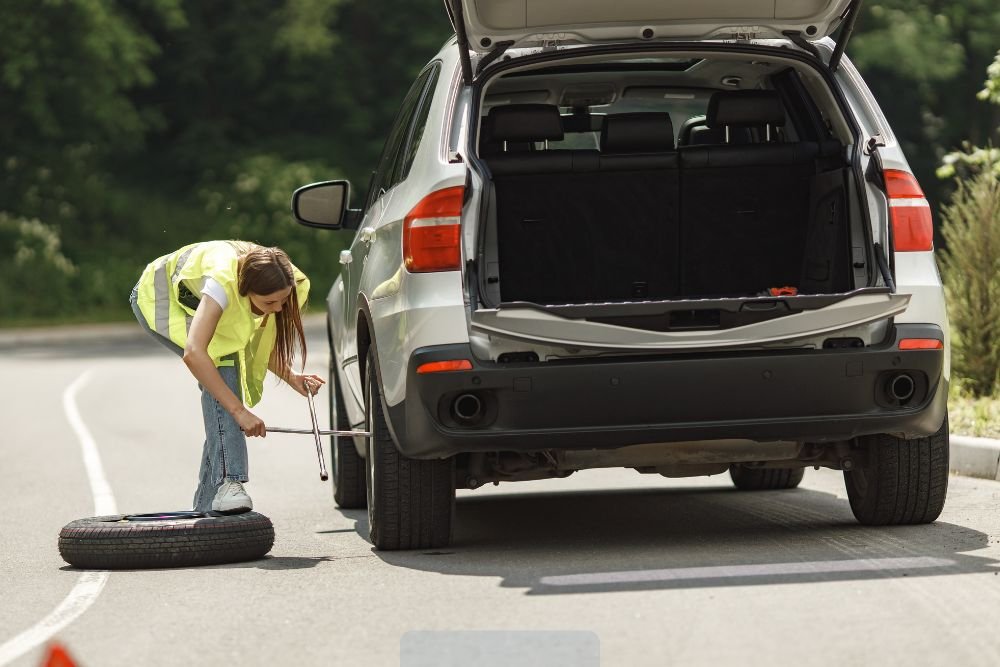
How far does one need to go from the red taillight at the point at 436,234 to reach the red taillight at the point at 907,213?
5.16 feet

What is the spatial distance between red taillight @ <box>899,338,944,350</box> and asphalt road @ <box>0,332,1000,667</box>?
0.74 metres

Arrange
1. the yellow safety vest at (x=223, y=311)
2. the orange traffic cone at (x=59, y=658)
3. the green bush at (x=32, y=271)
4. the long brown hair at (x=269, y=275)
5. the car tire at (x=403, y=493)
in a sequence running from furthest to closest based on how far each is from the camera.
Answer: the green bush at (x=32, y=271), the yellow safety vest at (x=223, y=311), the long brown hair at (x=269, y=275), the car tire at (x=403, y=493), the orange traffic cone at (x=59, y=658)

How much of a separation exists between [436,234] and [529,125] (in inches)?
36.8

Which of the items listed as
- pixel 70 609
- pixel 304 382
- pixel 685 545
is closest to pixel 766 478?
pixel 685 545

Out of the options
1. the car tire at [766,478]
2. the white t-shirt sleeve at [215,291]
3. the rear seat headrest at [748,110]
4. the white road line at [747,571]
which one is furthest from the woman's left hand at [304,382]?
the car tire at [766,478]

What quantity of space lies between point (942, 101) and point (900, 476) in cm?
4072

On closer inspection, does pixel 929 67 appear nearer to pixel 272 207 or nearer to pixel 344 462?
pixel 272 207

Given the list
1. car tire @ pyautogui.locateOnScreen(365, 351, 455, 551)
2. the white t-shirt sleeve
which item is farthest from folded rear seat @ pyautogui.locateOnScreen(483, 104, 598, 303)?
the white t-shirt sleeve

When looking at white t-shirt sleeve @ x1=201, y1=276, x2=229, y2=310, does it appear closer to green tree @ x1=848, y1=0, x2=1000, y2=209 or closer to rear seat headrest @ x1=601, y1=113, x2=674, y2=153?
rear seat headrest @ x1=601, y1=113, x2=674, y2=153

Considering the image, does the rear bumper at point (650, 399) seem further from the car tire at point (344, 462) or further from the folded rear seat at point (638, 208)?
the car tire at point (344, 462)

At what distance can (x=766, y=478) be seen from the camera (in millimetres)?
9570

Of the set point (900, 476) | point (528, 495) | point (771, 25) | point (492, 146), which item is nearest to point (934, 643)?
point (900, 476)

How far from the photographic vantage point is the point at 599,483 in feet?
33.6

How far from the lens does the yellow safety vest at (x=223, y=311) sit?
7305mm
